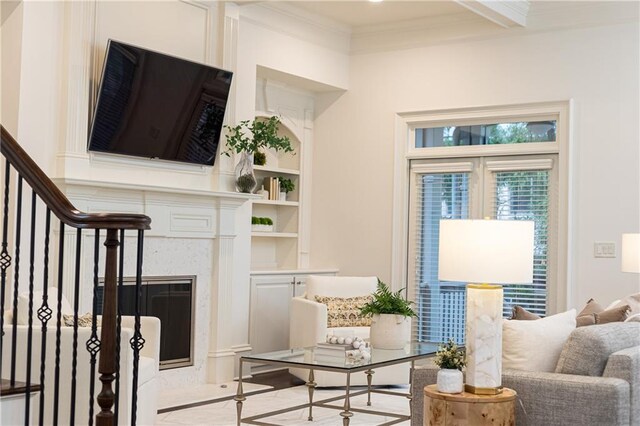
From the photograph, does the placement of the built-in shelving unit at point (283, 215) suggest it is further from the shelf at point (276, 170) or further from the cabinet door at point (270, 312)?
the cabinet door at point (270, 312)

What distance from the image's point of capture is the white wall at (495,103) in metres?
6.73

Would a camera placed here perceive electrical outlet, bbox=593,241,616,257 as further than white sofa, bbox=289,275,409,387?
Yes

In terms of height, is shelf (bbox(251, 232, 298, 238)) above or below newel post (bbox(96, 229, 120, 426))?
above

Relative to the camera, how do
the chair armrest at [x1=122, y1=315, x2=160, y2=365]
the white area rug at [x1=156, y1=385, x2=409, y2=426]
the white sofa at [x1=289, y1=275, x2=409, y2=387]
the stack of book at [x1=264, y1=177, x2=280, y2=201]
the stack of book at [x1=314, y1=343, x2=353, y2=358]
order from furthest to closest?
the stack of book at [x1=264, y1=177, x2=280, y2=201] → the white sofa at [x1=289, y1=275, x2=409, y2=387] → the white area rug at [x1=156, y1=385, x2=409, y2=426] → the stack of book at [x1=314, y1=343, x2=353, y2=358] → the chair armrest at [x1=122, y1=315, x2=160, y2=365]

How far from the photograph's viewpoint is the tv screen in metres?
5.72

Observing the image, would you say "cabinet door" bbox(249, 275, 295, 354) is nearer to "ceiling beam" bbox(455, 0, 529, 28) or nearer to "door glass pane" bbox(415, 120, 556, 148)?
"door glass pane" bbox(415, 120, 556, 148)

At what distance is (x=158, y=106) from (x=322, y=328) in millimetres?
2091

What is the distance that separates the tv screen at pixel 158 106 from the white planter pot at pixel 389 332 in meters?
1.96

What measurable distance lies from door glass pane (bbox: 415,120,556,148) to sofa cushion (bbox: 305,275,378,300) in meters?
1.47

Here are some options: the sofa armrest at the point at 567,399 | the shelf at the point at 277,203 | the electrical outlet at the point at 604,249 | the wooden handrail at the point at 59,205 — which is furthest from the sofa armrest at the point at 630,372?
the shelf at the point at 277,203

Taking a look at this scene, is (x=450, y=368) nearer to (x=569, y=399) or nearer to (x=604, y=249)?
(x=569, y=399)

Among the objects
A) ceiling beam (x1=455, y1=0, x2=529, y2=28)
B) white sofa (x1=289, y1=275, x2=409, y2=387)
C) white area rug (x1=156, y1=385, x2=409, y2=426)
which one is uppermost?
ceiling beam (x1=455, y1=0, x2=529, y2=28)

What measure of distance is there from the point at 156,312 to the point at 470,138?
3176 mm

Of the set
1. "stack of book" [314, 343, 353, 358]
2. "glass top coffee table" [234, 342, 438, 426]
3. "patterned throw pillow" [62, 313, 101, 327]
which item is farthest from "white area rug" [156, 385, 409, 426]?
"patterned throw pillow" [62, 313, 101, 327]
